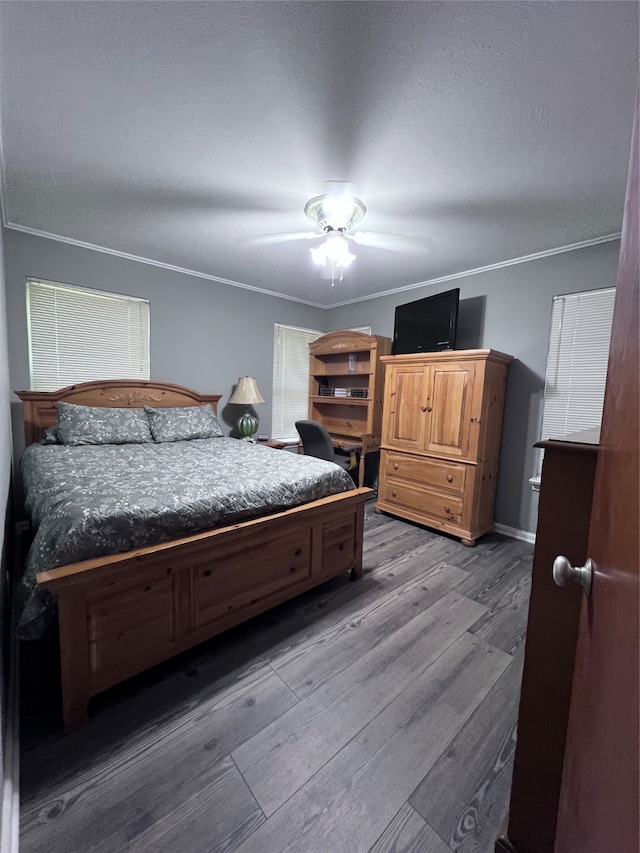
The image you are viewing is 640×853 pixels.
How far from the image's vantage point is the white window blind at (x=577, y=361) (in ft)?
8.56

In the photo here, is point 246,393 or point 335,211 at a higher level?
point 335,211

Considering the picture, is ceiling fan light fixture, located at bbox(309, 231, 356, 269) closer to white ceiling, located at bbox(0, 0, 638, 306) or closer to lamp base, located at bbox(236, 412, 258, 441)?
white ceiling, located at bbox(0, 0, 638, 306)

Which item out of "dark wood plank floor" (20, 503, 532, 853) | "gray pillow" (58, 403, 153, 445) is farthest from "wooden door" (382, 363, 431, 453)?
"gray pillow" (58, 403, 153, 445)

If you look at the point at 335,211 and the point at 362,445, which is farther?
the point at 362,445

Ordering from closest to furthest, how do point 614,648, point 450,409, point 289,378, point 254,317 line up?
point 614,648
point 450,409
point 254,317
point 289,378

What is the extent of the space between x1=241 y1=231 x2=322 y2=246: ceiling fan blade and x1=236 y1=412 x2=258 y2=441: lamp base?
1.77 meters

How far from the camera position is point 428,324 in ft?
10.7

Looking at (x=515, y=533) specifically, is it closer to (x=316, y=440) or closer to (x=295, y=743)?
(x=316, y=440)

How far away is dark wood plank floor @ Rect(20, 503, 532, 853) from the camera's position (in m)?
0.98

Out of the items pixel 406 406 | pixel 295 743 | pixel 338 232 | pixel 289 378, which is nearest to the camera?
pixel 295 743

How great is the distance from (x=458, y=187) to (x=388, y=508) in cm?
263

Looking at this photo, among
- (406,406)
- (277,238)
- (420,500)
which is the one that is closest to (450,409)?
(406,406)

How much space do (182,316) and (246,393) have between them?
1009 mm

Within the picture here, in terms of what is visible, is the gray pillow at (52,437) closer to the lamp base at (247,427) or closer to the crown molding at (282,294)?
the crown molding at (282,294)
